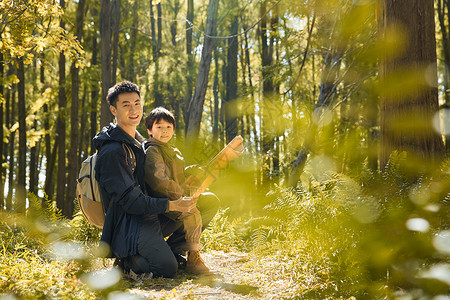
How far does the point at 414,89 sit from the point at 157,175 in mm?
2816

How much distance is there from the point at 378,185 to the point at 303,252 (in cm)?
95

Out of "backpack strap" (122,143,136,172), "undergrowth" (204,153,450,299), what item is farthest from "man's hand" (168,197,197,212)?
"undergrowth" (204,153,450,299)

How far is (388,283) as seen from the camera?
316 centimetres

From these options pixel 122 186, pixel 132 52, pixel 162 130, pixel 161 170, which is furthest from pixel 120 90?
pixel 132 52

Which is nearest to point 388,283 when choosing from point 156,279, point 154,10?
point 156,279

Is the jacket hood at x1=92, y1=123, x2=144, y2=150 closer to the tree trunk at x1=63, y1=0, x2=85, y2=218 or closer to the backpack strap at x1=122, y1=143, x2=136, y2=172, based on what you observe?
the backpack strap at x1=122, y1=143, x2=136, y2=172

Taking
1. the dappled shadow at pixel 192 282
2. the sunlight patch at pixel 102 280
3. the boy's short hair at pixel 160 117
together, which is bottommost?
the dappled shadow at pixel 192 282

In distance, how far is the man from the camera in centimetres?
430

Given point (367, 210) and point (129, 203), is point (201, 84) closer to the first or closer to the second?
point (129, 203)

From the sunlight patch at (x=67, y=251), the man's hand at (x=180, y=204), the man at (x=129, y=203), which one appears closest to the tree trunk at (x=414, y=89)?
the man's hand at (x=180, y=204)

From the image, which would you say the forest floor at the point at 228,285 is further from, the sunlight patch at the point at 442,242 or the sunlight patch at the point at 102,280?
the sunlight patch at the point at 442,242

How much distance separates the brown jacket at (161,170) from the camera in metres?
4.67

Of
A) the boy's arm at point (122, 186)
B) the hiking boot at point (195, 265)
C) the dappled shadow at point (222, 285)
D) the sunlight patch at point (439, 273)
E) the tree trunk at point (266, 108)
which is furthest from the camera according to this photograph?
the tree trunk at point (266, 108)

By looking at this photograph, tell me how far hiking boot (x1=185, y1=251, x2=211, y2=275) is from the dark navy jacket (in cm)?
71
